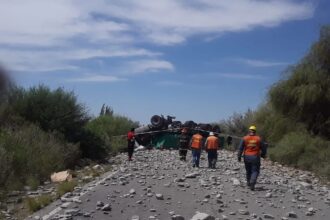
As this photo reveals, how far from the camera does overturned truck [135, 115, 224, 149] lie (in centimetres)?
4391

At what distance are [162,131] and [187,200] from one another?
30243mm

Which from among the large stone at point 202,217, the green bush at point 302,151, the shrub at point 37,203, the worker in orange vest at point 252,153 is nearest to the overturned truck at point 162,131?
the green bush at point 302,151

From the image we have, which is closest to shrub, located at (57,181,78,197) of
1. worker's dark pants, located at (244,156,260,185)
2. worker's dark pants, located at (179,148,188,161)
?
worker's dark pants, located at (244,156,260,185)

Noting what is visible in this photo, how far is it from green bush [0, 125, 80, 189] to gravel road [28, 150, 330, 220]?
245 cm

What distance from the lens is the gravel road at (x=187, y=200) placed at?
12445 millimetres

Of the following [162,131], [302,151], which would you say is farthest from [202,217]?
[162,131]

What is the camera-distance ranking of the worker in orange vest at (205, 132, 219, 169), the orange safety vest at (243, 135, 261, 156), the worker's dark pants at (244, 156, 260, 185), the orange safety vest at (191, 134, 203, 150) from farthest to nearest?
the orange safety vest at (191, 134, 203, 150) → the worker in orange vest at (205, 132, 219, 169) → the orange safety vest at (243, 135, 261, 156) → the worker's dark pants at (244, 156, 260, 185)

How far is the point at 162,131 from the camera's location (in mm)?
44844

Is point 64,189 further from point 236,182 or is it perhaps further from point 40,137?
point 40,137

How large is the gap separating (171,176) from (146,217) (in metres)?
8.81

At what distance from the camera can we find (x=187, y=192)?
16.2 metres

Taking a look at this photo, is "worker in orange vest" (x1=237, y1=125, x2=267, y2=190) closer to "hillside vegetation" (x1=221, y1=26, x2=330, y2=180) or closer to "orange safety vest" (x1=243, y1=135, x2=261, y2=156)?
"orange safety vest" (x1=243, y1=135, x2=261, y2=156)

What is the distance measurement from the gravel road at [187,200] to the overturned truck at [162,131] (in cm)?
2288

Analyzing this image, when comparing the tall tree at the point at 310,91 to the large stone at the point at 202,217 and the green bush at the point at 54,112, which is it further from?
the large stone at the point at 202,217
